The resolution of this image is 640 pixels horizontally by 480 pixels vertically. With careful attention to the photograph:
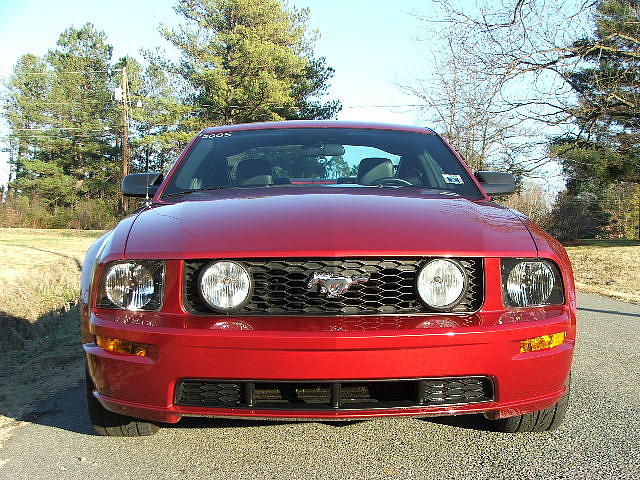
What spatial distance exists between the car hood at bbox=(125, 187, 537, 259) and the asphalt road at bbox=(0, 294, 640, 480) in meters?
0.87

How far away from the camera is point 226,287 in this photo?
247cm

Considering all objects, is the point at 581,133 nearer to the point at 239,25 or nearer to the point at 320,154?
the point at 320,154

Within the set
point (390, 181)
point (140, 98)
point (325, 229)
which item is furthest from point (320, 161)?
point (140, 98)

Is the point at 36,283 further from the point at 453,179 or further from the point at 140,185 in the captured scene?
the point at 453,179

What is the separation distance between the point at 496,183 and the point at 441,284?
5.36ft

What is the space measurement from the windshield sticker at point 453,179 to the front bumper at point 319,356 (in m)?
1.28

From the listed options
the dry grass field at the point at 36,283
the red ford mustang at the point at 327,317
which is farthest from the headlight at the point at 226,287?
the dry grass field at the point at 36,283

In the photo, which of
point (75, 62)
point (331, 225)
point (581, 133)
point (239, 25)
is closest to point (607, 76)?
point (581, 133)

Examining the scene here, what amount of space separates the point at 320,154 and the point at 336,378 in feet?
6.44

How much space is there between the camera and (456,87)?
1934 cm

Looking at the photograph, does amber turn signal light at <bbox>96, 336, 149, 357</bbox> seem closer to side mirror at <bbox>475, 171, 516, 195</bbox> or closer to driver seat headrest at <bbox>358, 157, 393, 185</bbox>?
driver seat headrest at <bbox>358, 157, 393, 185</bbox>

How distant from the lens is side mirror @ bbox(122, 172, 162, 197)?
12.9 feet

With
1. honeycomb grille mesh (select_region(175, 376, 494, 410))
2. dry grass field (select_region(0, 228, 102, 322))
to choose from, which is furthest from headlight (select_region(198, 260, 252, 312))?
dry grass field (select_region(0, 228, 102, 322))

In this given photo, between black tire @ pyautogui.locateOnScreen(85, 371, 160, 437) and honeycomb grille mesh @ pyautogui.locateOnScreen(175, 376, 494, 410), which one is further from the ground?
honeycomb grille mesh @ pyautogui.locateOnScreen(175, 376, 494, 410)
